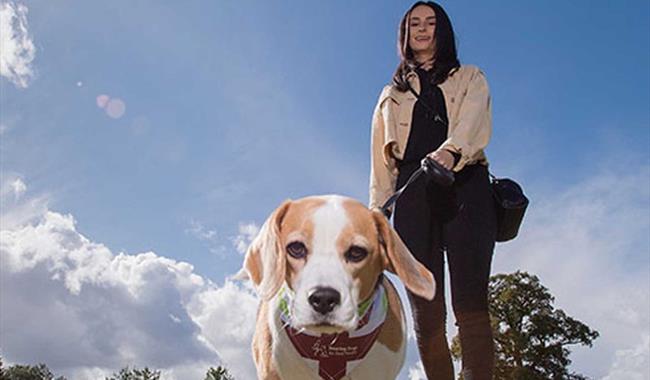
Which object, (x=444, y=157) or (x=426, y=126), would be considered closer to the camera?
(x=444, y=157)

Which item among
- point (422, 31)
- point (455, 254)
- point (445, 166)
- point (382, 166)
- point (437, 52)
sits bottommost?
point (455, 254)

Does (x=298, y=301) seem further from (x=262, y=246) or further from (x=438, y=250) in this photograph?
(x=438, y=250)

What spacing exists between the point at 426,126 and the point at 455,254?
42.6 inches

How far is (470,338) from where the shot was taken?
15.0 ft

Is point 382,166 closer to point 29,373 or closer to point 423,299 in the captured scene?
point 423,299

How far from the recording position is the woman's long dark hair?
5254mm

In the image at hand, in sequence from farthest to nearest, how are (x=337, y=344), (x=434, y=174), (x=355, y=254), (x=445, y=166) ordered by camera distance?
1. (x=445, y=166)
2. (x=434, y=174)
3. (x=337, y=344)
4. (x=355, y=254)

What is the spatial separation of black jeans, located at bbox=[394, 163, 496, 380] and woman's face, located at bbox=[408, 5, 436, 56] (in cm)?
108

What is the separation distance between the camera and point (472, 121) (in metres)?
4.80

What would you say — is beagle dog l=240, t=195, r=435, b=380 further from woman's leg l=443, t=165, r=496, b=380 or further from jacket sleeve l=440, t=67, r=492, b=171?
jacket sleeve l=440, t=67, r=492, b=171

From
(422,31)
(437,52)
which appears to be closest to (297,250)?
(437,52)

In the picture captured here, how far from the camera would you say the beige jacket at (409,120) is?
488 cm

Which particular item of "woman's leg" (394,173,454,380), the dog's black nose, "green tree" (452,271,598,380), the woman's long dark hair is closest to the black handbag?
"woman's leg" (394,173,454,380)

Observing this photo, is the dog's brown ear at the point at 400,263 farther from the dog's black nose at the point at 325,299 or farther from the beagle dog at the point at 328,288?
the dog's black nose at the point at 325,299
